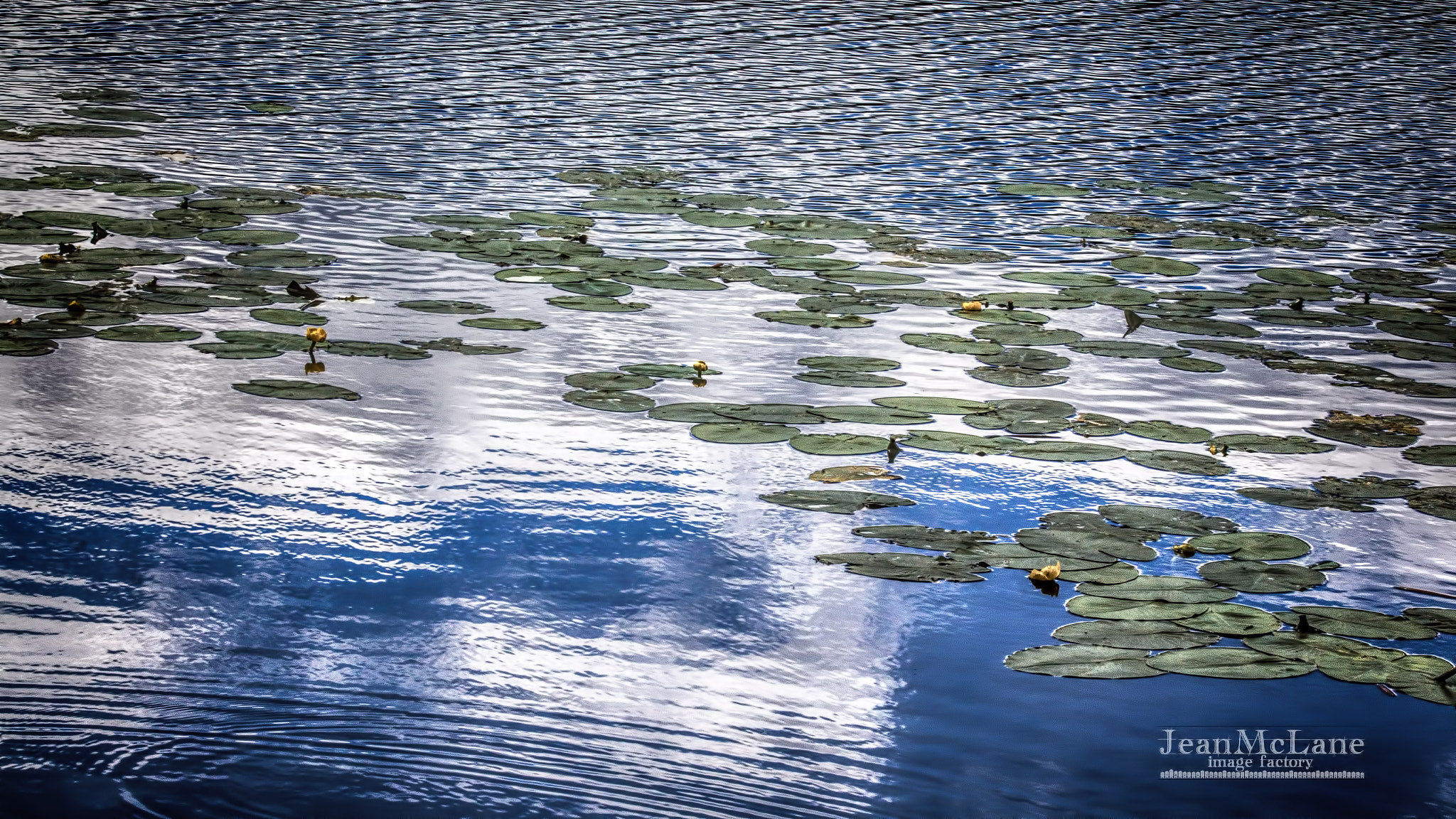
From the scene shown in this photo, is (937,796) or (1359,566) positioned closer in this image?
(937,796)

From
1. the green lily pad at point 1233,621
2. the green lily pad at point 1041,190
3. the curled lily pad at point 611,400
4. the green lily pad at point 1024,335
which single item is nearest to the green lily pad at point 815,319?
the green lily pad at point 1024,335

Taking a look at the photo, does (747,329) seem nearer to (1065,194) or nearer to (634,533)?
(634,533)

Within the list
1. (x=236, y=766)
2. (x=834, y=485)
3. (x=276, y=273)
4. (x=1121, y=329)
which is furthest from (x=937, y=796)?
(x=276, y=273)

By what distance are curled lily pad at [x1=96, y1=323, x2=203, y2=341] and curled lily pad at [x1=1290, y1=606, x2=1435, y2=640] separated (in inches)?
169

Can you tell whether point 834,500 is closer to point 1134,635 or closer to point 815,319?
point 1134,635

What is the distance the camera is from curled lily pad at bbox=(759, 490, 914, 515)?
14.4ft

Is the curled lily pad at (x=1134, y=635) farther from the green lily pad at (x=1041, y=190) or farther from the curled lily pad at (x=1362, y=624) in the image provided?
the green lily pad at (x=1041, y=190)

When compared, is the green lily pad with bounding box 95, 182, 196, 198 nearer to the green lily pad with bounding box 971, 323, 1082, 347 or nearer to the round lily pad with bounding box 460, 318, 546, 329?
the round lily pad with bounding box 460, 318, 546, 329

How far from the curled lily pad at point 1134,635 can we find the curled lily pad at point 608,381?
2322 millimetres

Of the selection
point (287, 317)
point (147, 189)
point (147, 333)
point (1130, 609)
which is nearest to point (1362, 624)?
point (1130, 609)

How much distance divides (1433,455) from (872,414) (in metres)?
1.97

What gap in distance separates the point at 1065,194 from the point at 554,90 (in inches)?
217

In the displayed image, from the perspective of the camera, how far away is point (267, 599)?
3.64m

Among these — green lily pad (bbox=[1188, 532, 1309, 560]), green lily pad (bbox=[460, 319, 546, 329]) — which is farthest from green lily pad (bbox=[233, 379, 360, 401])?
green lily pad (bbox=[1188, 532, 1309, 560])
